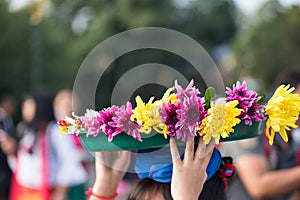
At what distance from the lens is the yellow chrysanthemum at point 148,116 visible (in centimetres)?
232

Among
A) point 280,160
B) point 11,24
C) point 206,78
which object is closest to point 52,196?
point 280,160

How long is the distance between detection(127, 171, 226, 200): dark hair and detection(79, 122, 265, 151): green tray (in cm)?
24

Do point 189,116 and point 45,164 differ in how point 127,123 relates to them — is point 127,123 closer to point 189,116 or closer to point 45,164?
point 189,116

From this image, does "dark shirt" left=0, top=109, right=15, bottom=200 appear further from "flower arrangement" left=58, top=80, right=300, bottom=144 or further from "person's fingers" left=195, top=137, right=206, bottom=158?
"person's fingers" left=195, top=137, right=206, bottom=158

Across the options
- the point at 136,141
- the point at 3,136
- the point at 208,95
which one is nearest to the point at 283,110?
the point at 208,95

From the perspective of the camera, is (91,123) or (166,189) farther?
(166,189)

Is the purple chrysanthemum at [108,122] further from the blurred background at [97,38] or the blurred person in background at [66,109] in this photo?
the blurred background at [97,38]

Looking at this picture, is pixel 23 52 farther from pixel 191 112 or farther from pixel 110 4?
pixel 191 112

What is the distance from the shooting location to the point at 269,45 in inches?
1318

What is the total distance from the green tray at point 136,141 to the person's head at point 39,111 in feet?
13.0

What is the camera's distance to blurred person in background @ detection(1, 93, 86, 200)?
614 cm

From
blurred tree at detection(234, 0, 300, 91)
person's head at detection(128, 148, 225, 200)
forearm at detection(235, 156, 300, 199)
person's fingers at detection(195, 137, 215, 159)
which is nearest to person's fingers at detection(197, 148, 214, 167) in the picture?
person's fingers at detection(195, 137, 215, 159)

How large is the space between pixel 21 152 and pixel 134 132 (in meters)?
4.19

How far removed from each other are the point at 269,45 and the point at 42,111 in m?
27.7
